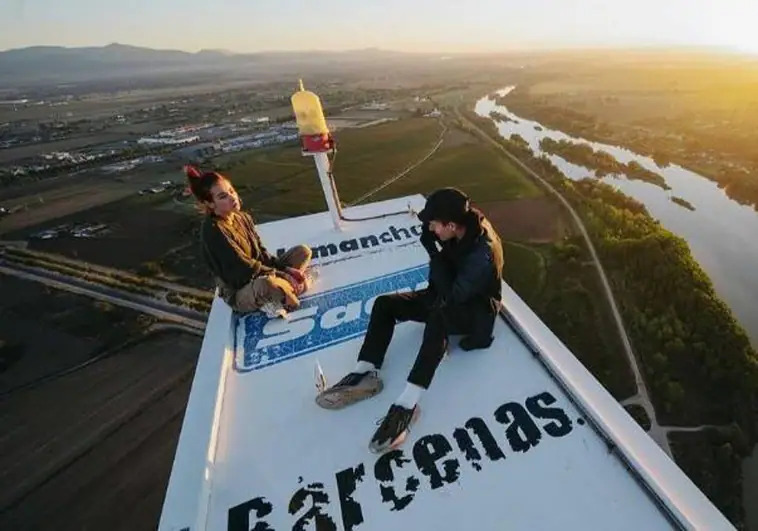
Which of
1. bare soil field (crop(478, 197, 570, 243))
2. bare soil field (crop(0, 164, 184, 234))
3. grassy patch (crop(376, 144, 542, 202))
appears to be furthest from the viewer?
bare soil field (crop(0, 164, 184, 234))

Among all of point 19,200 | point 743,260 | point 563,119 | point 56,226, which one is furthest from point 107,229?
point 563,119

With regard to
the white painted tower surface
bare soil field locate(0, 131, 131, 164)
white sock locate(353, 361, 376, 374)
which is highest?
Result: bare soil field locate(0, 131, 131, 164)

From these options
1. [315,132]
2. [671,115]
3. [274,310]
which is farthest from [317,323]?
[671,115]

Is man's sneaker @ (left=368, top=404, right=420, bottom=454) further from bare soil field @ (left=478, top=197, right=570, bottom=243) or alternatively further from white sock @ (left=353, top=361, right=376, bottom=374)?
bare soil field @ (left=478, top=197, right=570, bottom=243)

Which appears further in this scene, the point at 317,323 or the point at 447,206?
the point at 317,323

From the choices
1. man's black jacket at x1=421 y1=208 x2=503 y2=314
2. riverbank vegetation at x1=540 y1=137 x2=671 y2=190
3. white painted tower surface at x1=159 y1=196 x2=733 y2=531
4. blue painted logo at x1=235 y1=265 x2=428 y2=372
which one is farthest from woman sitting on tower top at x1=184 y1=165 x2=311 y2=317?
riverbank vegetation at x1=540 y1=137 x2=671 y2=190

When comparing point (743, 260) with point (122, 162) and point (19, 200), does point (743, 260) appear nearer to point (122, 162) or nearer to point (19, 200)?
point (19, 200)

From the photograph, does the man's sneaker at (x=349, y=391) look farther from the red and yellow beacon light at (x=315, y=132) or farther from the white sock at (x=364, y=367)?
the red and yellow beacon light at (x=315, y=132)

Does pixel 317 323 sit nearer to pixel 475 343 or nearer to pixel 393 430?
pixel 475 343
